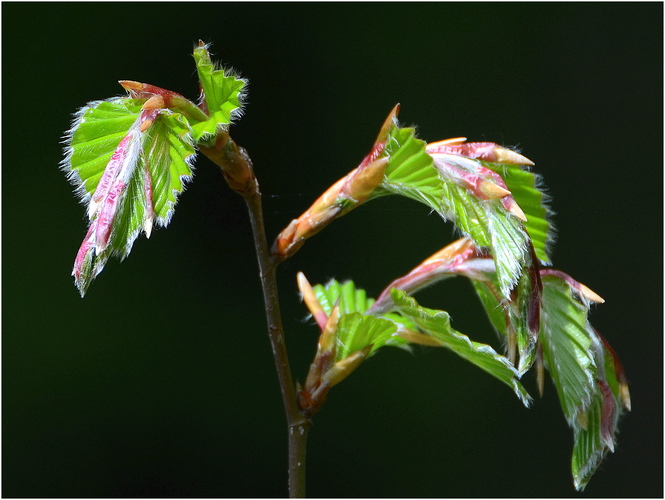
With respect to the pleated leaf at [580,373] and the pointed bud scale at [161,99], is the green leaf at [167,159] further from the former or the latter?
the pleated leaf at [580,373]

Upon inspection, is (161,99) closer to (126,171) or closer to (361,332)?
(126,171)

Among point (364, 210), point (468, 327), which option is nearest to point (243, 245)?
point (364, 210)

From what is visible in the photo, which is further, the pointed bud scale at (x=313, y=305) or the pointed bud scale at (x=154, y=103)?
the pointed bud scale at (x=313, y=305)

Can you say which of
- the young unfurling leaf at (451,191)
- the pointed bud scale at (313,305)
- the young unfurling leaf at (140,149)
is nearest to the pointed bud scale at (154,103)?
the young unfurling leaf at (140,149)

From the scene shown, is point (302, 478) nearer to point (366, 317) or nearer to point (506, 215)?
point (366, 317)

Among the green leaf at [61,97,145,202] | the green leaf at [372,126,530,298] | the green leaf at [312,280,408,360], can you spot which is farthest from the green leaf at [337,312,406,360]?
the green leaf at [61,97,145,202]

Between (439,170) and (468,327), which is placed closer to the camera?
(439,170)
